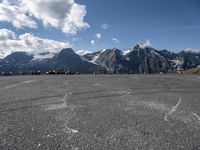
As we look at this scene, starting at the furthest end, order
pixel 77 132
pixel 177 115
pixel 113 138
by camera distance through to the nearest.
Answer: pixel 177 115 < pixel 77 132 < pixel 113 138

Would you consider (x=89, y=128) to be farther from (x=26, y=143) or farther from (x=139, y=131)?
(x=26, y=143)

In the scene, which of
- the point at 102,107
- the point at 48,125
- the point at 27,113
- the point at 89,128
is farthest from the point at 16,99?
the point at 89,128

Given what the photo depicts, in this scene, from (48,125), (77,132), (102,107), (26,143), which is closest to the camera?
(26,143)

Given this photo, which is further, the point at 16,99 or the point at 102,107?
the point at 16,99

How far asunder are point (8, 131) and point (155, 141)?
3.64 meters

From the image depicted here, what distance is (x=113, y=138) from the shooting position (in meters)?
A: 5.99

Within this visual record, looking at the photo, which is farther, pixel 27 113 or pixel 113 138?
pixel 27 113

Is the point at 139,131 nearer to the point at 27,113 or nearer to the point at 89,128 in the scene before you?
the point at 89,128

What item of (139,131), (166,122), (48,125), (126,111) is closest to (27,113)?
(48,125)

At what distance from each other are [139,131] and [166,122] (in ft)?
4.20

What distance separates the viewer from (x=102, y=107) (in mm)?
9555

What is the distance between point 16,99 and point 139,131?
6.74m

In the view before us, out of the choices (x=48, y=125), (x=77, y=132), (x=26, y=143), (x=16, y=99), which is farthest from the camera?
(x=16, y=99)

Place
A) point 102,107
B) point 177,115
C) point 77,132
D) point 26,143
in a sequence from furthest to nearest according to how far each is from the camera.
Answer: point 102,107 → point 177,115 → point 77,132 → point 26,143
